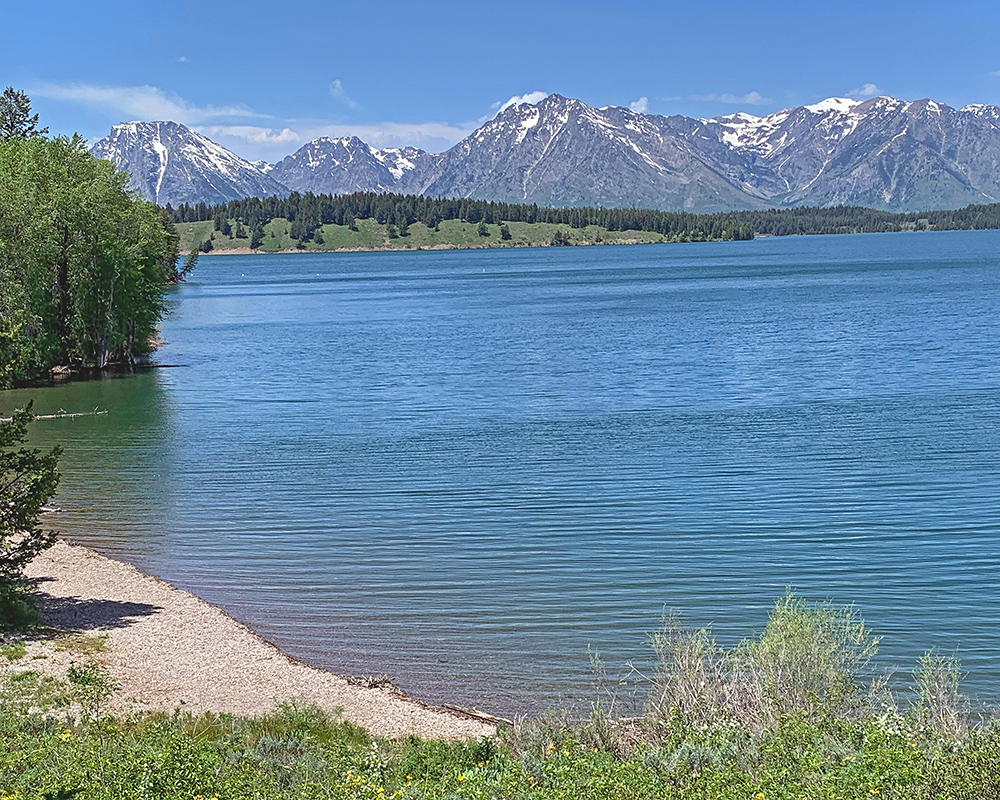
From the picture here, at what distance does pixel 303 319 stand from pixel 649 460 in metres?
79.9

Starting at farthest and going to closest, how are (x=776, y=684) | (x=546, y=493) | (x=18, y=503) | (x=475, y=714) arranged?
(x=546, y=493)
(x=18, y=503)
(x=475, y=714)
(x=776, y=684)

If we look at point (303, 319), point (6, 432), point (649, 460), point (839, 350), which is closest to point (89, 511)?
point (6, 432)

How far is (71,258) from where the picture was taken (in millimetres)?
64000

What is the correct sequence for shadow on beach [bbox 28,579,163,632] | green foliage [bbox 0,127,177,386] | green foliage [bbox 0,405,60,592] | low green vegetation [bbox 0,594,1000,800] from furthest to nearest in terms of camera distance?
1. green foliage [bbox 0,127,177,386]
2. shadow on beach [bbox 28,579,163,632]
3. green foliage [bbox 0,405,60,592]
4. low green vegetation [bbox 0,594,1000,800]

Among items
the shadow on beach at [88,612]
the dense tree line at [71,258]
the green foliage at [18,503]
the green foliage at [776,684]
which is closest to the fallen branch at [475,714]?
the green foliage at [776,684]

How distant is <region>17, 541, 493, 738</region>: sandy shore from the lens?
704 inches

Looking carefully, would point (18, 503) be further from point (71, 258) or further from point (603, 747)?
point (71, 258)

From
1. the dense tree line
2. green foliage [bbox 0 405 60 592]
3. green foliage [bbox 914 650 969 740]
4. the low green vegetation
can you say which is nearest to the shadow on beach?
green foliage [bbox 0 405 60 592]

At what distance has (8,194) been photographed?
2286 inches

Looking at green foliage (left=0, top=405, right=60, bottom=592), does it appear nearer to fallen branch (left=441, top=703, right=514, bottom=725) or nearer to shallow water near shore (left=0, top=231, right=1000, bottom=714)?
shallow water near shore (left=0, top=231, right=1000, bottom=714)

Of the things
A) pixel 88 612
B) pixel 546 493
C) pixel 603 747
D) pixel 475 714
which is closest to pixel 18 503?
pixel 88 612

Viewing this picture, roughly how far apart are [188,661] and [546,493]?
51.6ft

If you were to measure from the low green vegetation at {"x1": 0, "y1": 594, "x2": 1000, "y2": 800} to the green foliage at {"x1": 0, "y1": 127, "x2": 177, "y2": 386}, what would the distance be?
151 feet

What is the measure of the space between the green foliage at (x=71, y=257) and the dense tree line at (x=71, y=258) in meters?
Result: 0.06
